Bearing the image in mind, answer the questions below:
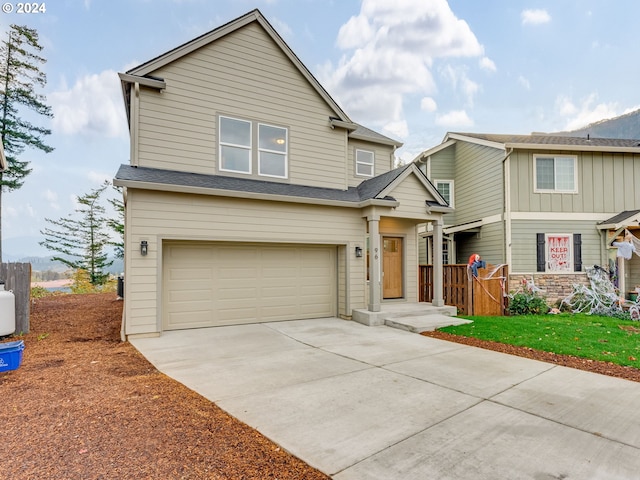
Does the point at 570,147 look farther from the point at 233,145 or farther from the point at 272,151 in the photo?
the point at 233,145

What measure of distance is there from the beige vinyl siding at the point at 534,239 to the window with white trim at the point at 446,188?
12.5 ft

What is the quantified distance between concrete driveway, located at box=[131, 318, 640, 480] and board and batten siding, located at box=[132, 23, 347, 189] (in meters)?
4.55

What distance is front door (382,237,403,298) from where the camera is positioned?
10562mm

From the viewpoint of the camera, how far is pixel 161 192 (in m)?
7.21

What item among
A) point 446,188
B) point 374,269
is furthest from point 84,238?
point 446,188

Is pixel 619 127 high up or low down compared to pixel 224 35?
up

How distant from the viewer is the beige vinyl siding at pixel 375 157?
11.2 metres

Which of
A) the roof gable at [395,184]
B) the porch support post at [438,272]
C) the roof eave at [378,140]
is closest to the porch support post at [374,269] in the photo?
the roof gable at [395,184]

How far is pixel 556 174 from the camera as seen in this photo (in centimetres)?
1207

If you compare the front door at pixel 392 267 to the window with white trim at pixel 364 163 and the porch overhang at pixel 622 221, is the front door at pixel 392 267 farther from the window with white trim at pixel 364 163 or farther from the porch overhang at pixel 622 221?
the porch overhang at pixel 622 221

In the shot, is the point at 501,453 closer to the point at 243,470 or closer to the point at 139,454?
the point at 243,470

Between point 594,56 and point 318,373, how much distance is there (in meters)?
25.0

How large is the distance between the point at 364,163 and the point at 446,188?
18.5ft

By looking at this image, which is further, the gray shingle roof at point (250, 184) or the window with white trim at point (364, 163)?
the window with white trim at point (364, 163)
